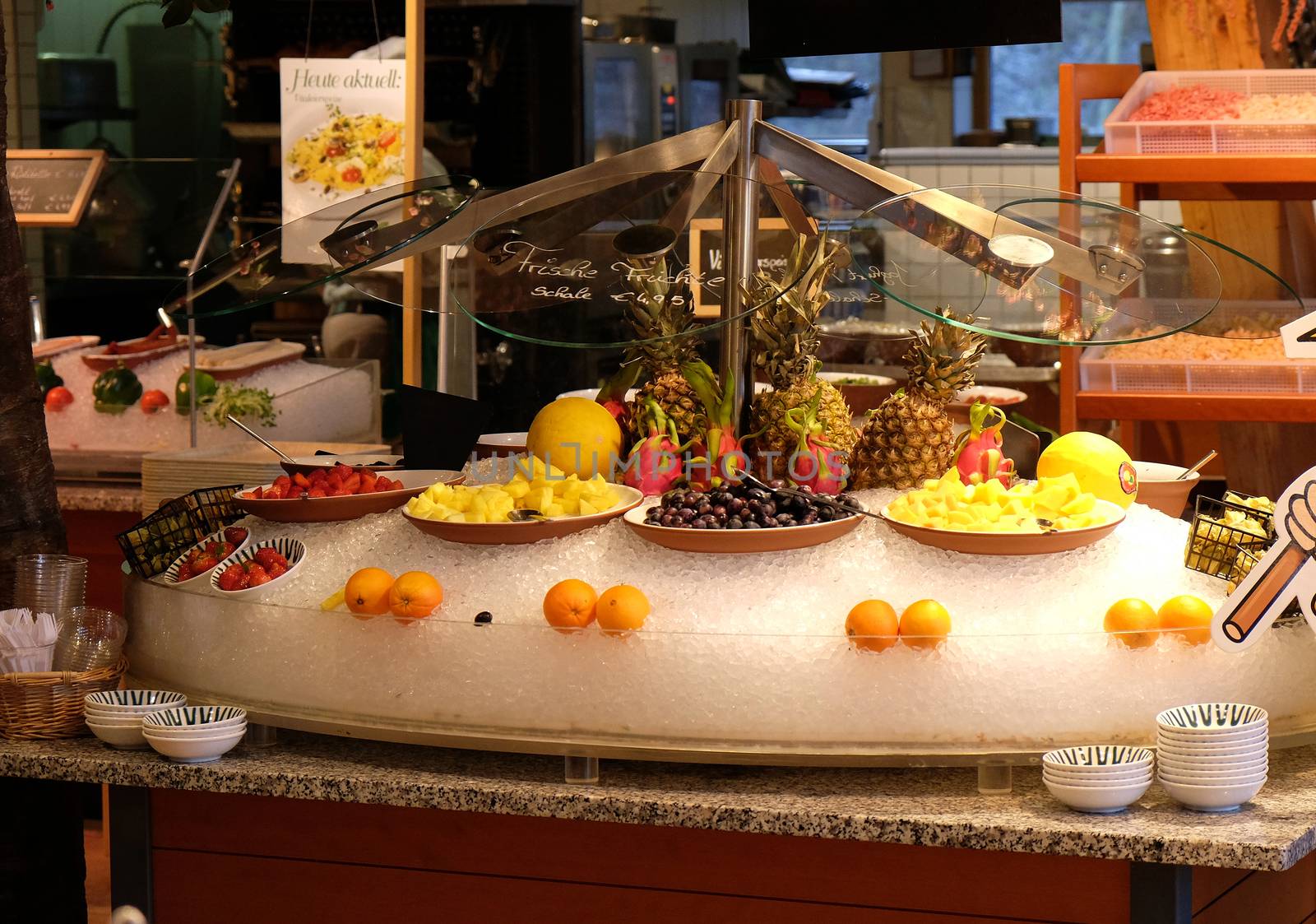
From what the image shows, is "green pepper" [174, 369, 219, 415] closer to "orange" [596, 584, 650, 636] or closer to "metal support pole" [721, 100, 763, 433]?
"metal support pole" [721, 100, 763, 433]

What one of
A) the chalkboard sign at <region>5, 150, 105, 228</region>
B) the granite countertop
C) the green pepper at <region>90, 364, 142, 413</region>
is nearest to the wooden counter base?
the granite countertop

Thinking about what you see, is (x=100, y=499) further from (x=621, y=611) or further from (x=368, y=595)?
(x=621, y=611)

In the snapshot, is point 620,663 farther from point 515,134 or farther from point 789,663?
point 515,134

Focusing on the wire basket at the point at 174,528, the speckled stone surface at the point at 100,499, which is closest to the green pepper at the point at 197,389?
the speckled stone surface at the point at 100,499

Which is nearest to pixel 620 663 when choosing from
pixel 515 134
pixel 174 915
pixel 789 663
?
pixel 789 663

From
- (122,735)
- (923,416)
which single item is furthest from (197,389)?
(923,416)

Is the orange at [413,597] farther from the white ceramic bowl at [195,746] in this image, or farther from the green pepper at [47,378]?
the green pepper at [47,378]

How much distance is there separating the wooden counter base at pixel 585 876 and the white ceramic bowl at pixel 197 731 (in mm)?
119

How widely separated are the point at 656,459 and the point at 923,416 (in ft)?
1.66

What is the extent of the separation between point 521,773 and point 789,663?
1.51 ft

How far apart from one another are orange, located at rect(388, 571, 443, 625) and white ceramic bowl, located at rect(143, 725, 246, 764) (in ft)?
1.07

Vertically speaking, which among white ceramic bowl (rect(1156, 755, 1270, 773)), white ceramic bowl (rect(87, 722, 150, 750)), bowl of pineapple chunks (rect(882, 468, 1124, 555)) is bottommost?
white ceramic bowl (rect(87, 722, 150, 750))

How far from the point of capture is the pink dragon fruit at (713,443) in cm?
254

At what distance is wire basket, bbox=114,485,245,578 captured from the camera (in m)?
2.62
